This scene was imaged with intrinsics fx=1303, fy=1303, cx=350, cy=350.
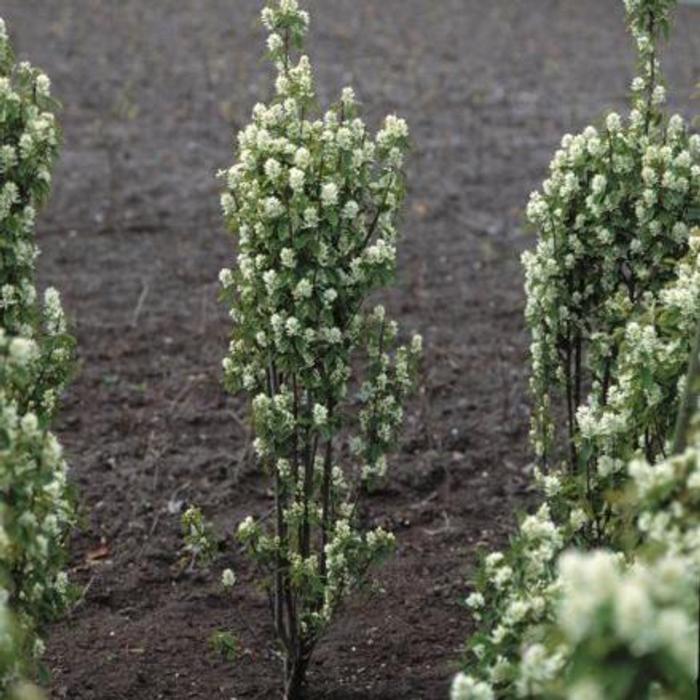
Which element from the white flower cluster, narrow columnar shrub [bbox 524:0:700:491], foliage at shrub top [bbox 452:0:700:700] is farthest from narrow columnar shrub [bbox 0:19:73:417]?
narrow columnar shrub [bbox 524:0:700:491]

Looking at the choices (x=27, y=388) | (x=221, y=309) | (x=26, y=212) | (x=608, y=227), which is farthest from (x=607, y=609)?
(x=221, y=309)

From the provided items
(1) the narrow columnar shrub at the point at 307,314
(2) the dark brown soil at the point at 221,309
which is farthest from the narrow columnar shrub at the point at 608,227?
(2) the dark brown soil at the point at 221,309

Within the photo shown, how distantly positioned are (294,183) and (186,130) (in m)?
7.10

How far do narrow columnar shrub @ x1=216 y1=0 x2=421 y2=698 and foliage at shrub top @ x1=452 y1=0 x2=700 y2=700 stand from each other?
1.73 feet

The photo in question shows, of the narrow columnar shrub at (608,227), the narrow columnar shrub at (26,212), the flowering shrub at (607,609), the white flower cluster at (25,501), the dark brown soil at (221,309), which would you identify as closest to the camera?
the flowering shrub at (607,609)

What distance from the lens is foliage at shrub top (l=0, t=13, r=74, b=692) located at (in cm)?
257

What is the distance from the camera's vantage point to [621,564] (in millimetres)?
2703

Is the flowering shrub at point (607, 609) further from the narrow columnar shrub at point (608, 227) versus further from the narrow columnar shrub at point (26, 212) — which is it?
the narrow columnar shrub at point (26, 212)

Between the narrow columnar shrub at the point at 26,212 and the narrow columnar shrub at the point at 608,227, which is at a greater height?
the narrow columnar shrub at the point at 608,227

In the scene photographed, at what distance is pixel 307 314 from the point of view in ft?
11.0

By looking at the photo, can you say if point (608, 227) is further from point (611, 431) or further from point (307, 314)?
point (307, 314)

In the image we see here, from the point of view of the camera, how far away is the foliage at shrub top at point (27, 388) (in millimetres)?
2574

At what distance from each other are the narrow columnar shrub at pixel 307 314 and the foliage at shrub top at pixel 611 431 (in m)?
0.53

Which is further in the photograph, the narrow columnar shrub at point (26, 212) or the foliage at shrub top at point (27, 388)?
the narrow columnar shrub at point (26, 212)
